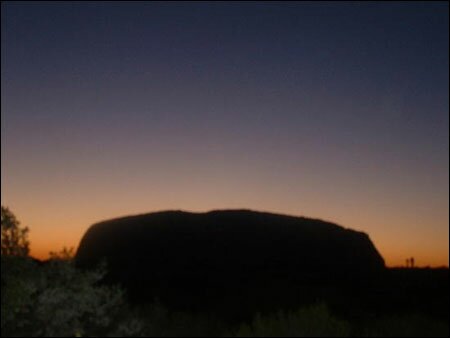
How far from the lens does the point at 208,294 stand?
730 inches

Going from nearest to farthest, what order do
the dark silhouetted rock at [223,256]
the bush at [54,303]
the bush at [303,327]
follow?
1. the bush at [54,303]
2. the bush at [303,327]
3. the dark silhouetted rock at [223,256]

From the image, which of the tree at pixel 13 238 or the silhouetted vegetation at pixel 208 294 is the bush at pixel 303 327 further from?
the tree at pixel 13 238

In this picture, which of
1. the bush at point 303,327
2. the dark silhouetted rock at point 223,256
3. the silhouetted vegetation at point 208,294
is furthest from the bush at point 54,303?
the dark silhouetted rock at point 223,256

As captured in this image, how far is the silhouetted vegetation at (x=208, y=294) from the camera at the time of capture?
40.4 ft

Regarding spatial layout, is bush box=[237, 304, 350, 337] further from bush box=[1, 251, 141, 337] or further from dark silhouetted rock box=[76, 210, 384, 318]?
dark silhouetted rock box=[76, 210, 384, 318]

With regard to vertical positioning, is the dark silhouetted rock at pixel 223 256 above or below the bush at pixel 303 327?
above

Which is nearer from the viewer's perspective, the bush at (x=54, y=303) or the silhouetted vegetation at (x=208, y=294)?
the bush at (x=54, y=303)

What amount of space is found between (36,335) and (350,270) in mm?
12637

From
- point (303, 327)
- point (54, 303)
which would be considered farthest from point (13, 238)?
point (303, 327)

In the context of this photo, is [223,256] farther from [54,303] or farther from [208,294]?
[54,303]

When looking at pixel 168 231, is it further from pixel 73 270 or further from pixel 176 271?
pixel 73 270

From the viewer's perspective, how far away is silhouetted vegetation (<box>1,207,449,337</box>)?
40.4 ft

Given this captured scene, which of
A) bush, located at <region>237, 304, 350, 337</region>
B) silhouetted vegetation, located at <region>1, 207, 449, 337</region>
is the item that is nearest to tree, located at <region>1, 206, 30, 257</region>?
silhouetted vegetation, located at <region>1, 207, 449, 337</region>

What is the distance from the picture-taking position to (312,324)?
12.4m
